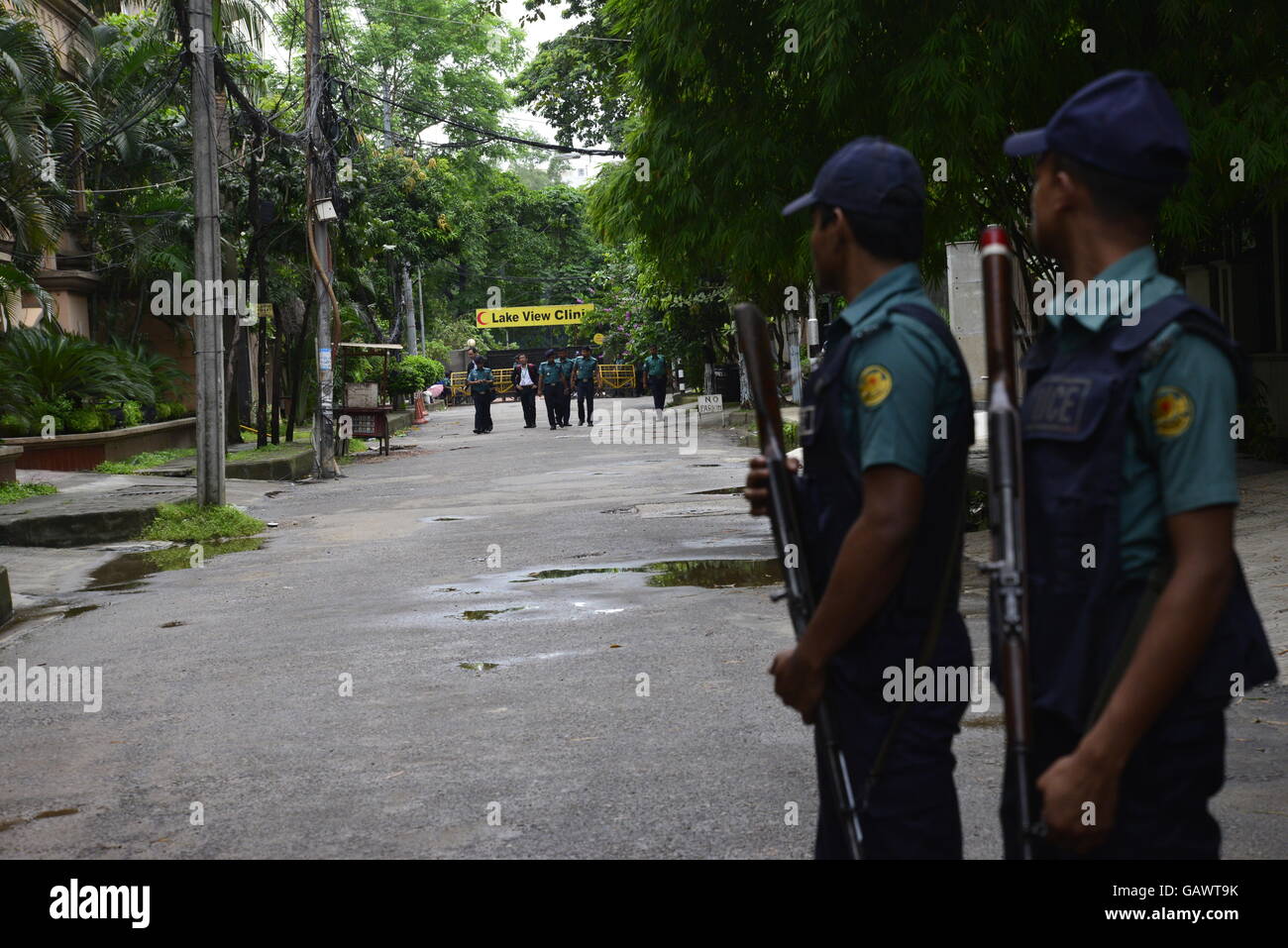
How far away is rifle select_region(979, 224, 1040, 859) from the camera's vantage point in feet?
8.07

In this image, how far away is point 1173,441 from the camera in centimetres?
231

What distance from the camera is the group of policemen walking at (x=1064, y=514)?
2.32m

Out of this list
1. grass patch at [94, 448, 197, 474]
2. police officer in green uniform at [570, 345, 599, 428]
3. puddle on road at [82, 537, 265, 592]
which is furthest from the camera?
police officer in green uniform at [570, 345, 599, 428]

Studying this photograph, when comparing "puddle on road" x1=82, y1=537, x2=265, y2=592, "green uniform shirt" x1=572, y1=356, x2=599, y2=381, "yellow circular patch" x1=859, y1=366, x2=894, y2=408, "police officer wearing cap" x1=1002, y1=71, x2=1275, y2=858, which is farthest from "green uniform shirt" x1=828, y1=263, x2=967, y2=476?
"green uniform shirt" x1=572, y1=356, x2=599, y2=381

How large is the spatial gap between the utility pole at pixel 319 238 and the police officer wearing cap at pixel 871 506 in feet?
67.8

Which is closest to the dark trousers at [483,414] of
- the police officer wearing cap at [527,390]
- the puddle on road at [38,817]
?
the police officer wearing cap at [527,390]

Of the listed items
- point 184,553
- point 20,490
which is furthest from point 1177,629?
point 20,490

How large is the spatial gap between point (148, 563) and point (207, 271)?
354 cm

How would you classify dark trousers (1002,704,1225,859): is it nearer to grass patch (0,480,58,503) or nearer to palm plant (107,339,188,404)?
grass patch (0,480,58,503)

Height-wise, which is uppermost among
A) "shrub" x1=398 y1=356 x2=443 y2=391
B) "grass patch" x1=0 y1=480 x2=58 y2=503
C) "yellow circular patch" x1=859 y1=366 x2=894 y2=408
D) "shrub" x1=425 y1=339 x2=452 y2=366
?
"shrub" x1=425 y1=339 x2=452 y2=366

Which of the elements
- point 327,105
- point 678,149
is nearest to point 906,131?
point 678,149

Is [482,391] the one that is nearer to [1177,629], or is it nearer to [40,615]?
[40,615]
